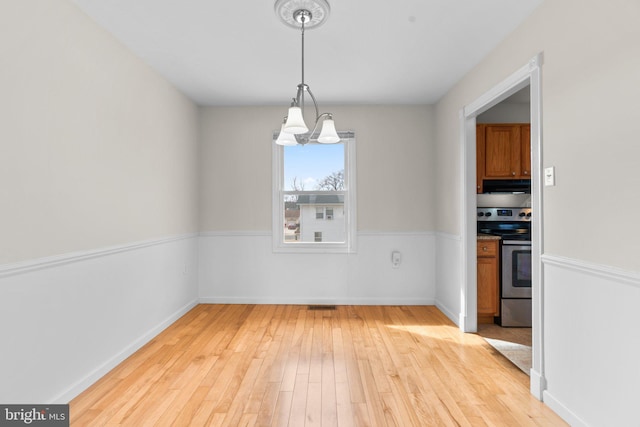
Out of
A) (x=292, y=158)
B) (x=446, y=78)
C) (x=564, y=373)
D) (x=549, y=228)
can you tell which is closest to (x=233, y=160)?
(x=292, y=158)

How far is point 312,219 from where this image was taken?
488cm

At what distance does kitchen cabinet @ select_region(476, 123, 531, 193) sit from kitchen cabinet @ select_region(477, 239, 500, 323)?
32.8 inches

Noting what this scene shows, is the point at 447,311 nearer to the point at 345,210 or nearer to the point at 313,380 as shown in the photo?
the point at 345,210

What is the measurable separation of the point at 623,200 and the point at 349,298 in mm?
3420

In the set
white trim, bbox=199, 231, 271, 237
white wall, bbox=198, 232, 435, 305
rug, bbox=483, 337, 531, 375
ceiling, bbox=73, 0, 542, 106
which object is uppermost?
ceiling, bbox=73, 0, 542, 106

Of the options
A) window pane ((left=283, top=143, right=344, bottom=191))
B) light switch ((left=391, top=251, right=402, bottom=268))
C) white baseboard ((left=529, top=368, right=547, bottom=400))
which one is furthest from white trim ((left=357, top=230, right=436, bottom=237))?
white baseboard ((left=529, top=368, right=547, bottom=400))

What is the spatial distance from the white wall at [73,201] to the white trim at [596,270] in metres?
3.01

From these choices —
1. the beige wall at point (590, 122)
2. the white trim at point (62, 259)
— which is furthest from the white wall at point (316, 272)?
the beige wall at point (590, 122)

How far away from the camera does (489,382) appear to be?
264 cm

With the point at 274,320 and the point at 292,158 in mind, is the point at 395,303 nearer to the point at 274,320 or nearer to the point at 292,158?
the point at 274,320

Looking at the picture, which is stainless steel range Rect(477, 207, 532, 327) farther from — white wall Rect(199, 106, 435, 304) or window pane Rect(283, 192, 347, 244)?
window pane Rect(283, 192, 347, 244)

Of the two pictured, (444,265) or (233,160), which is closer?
(444,265)

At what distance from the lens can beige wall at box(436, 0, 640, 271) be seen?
1.73 m

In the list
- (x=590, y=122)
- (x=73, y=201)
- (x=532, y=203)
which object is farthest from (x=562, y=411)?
(x=73, y=201)
